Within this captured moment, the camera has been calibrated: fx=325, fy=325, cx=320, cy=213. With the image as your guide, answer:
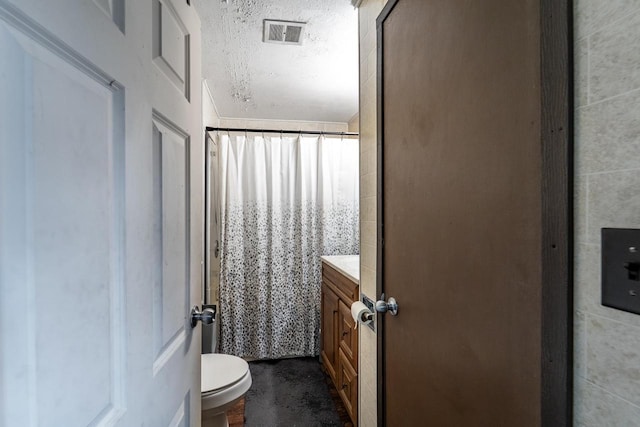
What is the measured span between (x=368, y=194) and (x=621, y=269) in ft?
3.36

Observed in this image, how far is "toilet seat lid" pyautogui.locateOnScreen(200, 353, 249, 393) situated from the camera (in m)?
1.57

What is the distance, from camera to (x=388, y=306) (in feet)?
3.69

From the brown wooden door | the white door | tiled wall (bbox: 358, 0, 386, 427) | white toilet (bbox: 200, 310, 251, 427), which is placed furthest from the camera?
the brown wooden door

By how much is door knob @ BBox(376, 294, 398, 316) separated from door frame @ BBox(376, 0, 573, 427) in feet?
1.85

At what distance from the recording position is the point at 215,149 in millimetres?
2795

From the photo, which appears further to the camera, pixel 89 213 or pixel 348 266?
pixel 348 266

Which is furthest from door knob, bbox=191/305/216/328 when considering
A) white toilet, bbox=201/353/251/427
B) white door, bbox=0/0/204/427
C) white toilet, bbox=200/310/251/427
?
white toilet, bbox=201/353/251/427

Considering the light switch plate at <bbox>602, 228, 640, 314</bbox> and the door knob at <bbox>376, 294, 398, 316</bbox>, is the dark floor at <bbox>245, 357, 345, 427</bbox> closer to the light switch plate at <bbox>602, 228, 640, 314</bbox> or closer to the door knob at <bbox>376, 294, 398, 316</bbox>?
the door knob at <bbox>376, 294, 398, 316</bbox>

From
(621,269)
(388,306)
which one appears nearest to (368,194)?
(388,306)

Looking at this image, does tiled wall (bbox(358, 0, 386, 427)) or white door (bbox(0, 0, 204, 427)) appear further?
tiled wall (bbox(358, 0, 386, 427))

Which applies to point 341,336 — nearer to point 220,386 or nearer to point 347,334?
point 347,334

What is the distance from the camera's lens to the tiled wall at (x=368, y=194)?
4.41 feet

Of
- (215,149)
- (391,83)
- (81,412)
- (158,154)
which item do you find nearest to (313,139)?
(215,149)

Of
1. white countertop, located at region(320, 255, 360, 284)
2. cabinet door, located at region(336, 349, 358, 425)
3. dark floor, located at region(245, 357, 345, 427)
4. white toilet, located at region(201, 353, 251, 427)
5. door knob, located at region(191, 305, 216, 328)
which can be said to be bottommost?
dark floor, located at region(245, 357, 345, 427)
